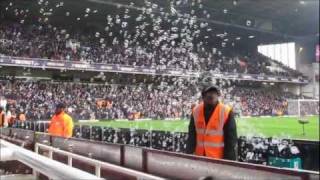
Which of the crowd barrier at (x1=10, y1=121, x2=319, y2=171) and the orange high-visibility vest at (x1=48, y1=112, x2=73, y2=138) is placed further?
the orange high-visibility vest at (x1=48, y1=112, x2=73, y2=138)

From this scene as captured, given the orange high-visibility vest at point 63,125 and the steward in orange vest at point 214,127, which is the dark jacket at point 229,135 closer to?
the steward in orange vest at point 214,127

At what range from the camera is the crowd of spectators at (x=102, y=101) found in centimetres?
2895

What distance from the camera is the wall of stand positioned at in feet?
9.67

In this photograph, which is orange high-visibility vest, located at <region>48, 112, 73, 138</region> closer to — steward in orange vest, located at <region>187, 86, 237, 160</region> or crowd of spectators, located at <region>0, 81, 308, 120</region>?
steward in orange vest, located at <region>187, 86, 237, 160</region>

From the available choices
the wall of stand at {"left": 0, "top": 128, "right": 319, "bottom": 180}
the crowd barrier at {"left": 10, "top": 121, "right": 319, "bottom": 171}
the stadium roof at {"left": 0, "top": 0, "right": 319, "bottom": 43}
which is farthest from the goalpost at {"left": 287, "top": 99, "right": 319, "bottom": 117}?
the wall of stand at {"left": 0, "top": 128, "right": 319, "bottom": 180}

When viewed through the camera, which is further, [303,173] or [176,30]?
[176,30]

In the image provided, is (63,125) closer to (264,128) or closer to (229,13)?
(264,128)

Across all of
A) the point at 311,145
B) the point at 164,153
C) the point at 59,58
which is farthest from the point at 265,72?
the point at 164,153

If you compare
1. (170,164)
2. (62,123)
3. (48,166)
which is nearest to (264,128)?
(62,123)

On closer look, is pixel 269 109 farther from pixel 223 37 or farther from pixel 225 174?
pixel 225 174

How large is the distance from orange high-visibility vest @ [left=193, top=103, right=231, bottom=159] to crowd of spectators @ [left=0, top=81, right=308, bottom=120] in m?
22.5

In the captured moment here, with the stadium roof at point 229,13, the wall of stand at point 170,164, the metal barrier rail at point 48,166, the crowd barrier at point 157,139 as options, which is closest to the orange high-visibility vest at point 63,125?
the wall of stand at point 170,164

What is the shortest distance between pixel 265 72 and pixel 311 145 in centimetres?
4730

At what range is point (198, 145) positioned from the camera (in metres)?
4.97
